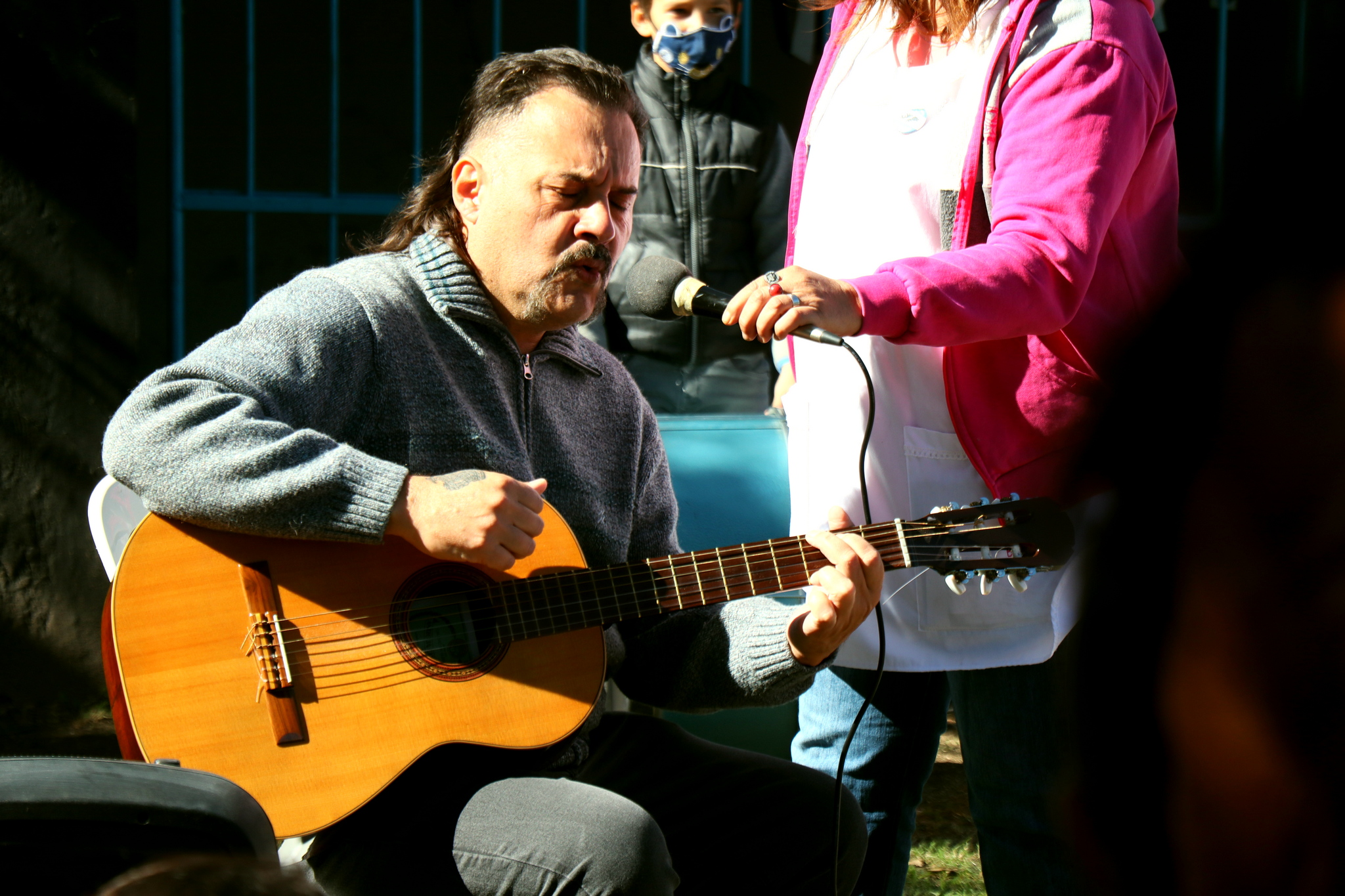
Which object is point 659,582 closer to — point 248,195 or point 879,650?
point 879,650

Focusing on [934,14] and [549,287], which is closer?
[934,14]

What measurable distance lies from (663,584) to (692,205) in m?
1.88

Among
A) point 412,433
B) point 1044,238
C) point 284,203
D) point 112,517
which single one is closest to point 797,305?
point 1044,238

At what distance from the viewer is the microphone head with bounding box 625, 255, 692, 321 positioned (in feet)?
6.10

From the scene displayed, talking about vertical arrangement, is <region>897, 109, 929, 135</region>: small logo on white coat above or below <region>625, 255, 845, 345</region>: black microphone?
above

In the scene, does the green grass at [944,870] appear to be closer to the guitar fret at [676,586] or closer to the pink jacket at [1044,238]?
the guitar fret at [676,586]

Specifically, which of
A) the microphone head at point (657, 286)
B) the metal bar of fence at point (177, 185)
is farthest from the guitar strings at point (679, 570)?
the metal bar of fence at point (177, 185)

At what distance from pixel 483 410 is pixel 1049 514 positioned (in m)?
0.89

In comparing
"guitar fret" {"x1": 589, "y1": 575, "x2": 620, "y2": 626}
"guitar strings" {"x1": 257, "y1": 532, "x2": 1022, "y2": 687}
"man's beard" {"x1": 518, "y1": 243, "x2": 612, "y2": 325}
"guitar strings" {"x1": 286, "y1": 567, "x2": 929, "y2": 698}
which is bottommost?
"guitar strings" {"x1": 286, "y1": 567, "x2": 929, "y2": 698}

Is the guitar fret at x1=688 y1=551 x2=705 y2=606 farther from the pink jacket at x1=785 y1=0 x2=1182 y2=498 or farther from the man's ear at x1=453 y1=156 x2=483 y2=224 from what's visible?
the man's ear at x1=453 y1=156 x2=483 y2=224

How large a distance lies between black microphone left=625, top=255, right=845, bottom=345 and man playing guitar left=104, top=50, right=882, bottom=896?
0.16 metres

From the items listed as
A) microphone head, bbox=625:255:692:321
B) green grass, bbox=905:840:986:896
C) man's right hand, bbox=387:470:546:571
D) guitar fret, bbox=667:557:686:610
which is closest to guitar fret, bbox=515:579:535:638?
man's right hand, bbox=387:470:546:571

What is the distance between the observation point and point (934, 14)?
179 centimetres

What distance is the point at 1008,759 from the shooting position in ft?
5.81
